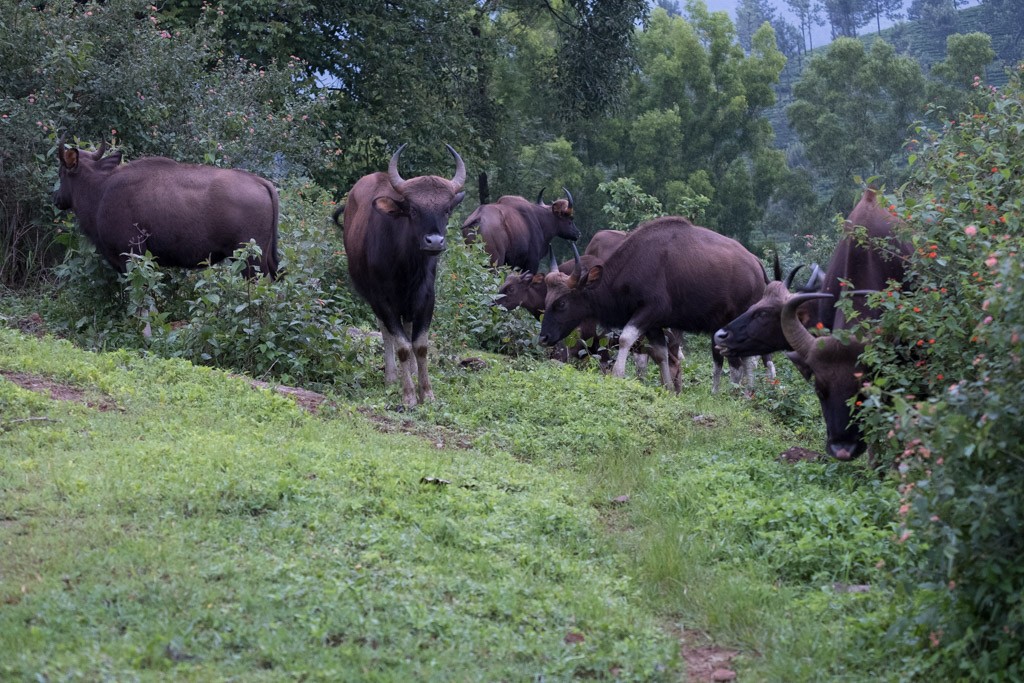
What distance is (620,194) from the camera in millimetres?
20703

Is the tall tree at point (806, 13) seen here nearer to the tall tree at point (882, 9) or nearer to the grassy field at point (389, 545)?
the tall tree at point (882, 9)

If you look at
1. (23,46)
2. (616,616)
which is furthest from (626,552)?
(23,46)

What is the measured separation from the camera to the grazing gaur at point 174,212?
1242 centimetres

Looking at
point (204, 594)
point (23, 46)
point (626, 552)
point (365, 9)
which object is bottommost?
point (626, 552)

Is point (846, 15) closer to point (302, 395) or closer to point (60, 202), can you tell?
point (60, 202)

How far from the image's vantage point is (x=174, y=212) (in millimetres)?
12453

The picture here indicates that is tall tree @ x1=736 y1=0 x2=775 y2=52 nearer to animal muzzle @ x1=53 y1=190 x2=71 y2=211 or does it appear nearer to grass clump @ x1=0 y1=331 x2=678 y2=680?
animal muzzle @ x1=53 y1=190 x2=71 y2=211

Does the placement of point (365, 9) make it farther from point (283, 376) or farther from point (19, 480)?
point (19, 480)

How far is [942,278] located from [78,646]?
5.58 meters

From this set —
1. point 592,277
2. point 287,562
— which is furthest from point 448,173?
point 287,562

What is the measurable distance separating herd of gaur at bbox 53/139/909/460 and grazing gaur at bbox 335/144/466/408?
0.01m

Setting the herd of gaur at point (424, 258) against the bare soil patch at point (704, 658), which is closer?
the bare soil patch at point (704, 658)

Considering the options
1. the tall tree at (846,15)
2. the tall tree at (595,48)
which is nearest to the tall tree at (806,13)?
the tall tree at (846,15)

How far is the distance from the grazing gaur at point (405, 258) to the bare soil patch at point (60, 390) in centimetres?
264
